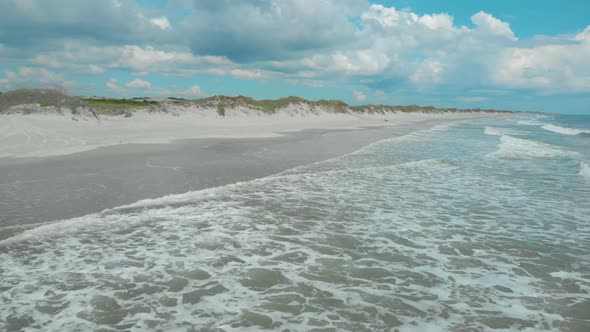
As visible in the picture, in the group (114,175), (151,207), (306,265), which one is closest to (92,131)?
(114,175)

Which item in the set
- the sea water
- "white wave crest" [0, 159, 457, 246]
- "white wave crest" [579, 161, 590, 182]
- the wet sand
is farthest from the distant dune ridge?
"white wave crest" [579, 161, 590, 182]

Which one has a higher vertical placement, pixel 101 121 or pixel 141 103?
pixel 141 103

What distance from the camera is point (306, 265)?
7.08m

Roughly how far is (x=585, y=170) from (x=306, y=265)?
1955cm

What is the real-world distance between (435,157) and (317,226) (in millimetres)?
16365

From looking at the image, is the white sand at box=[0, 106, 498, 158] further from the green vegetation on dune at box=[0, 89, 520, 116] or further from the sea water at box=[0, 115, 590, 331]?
the sea water at box=[0, 115, 590, 331]

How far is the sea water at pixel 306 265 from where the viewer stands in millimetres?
5359

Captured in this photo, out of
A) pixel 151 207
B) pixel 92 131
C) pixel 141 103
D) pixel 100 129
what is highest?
pixel 141 103

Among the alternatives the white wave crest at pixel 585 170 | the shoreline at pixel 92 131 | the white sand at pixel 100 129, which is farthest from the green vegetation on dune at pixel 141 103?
the white wave crest at pixel 585 170

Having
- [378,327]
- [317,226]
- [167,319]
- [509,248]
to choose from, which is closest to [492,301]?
[378,327]

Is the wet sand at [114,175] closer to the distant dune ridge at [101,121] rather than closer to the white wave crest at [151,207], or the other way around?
the white wave crest at [151,207]

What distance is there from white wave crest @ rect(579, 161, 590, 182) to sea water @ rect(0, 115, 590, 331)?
6788mm

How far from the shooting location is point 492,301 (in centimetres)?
596

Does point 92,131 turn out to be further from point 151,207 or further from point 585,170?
point 585,170
